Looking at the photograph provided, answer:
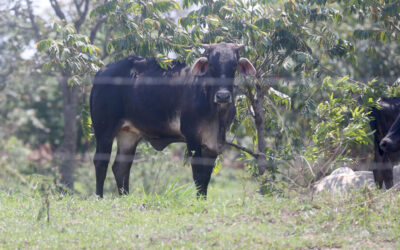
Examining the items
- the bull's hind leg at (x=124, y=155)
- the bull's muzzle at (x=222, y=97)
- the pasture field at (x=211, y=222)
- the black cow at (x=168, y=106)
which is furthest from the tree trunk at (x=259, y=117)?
the pasture field at (x=211, y=222)

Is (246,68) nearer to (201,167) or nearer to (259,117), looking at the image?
(259,117)

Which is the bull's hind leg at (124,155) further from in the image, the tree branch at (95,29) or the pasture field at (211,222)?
the tree branch at (95,29)

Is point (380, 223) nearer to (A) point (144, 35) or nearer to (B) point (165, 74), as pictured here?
(B) point (165, 74)

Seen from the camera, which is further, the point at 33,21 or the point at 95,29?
the point at 33,21

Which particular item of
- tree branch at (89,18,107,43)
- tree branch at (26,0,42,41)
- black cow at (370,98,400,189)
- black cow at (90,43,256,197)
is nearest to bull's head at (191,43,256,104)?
black cow at (90,43,256,197)

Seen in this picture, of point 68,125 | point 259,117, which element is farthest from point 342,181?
point 68,125

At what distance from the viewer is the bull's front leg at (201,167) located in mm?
6781

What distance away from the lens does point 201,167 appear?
269 inches

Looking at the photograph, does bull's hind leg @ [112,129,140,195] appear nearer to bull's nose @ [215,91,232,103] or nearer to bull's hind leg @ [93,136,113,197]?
bull's hind leg @ [93,136,113,197]

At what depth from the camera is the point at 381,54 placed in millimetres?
12383

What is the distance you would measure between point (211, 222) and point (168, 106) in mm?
2354

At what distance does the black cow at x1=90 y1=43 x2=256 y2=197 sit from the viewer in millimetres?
6824

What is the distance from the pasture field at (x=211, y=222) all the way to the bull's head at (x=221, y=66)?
134 cm

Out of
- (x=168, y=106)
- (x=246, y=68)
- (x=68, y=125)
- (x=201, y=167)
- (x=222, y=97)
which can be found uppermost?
(x=246, y=68)
